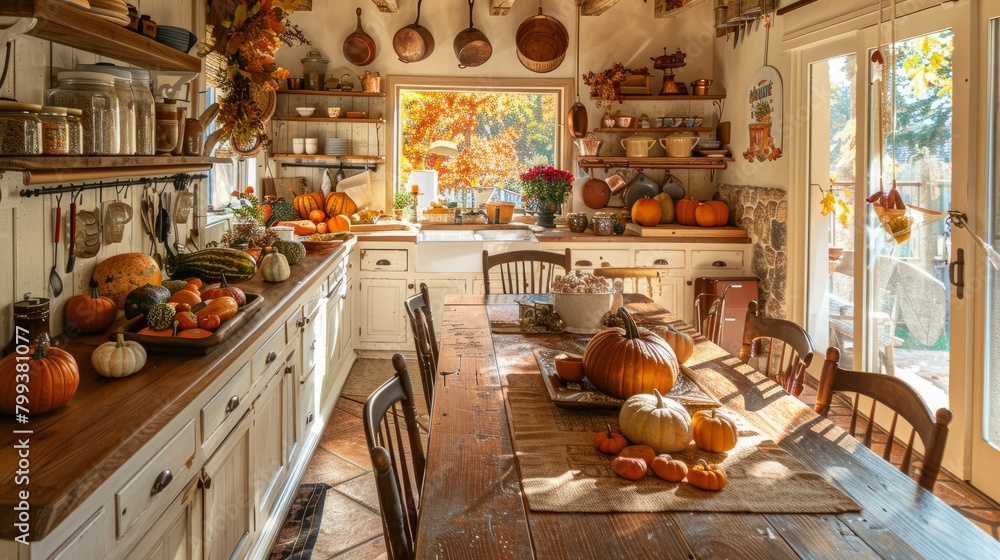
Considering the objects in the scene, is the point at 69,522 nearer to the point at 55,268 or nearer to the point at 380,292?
the point at 55,268

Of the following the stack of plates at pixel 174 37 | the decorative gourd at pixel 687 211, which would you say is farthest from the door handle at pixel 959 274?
the stack of plates at pixel 174 37

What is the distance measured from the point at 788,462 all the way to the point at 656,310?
1.77 metres

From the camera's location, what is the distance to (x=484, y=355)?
256 cm

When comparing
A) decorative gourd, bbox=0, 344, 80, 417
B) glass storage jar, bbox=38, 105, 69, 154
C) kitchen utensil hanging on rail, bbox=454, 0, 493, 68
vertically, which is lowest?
decorative gourd, bbox=0, 344, 80, 417

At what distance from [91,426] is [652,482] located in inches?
43.8

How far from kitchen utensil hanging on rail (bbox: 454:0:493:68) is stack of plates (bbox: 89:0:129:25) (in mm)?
4061

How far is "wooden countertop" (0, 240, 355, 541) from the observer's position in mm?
1211

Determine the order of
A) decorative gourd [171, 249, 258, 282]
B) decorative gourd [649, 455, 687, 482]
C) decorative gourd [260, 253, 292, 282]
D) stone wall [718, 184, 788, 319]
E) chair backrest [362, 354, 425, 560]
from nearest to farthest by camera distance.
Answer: chair backrest [362, 354, 425, 560] → decorative gourd [649, 455, 687, 482] → decorative gourd [171, 249, 258, 282] → decorative gourd [260, 253, 292, 282] → stone wall [718, 184, 788, 319]

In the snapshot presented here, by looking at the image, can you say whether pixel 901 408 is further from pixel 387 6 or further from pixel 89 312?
pixel 387 6

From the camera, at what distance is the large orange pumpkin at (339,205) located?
5832 millimetres

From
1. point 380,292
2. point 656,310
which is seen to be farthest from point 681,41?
point 656,310

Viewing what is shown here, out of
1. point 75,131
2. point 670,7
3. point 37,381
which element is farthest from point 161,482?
point 670,7

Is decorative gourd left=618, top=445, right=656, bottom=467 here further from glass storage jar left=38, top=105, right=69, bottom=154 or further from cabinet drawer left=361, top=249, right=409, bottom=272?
cabinet drawer left=361, top=249, right=409, bottom=272

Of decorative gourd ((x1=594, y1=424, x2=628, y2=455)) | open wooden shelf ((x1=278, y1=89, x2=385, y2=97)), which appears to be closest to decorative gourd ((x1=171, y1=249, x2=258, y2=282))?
decorative gourd ((x1=594, y1=424, x2=628, y2=455))
